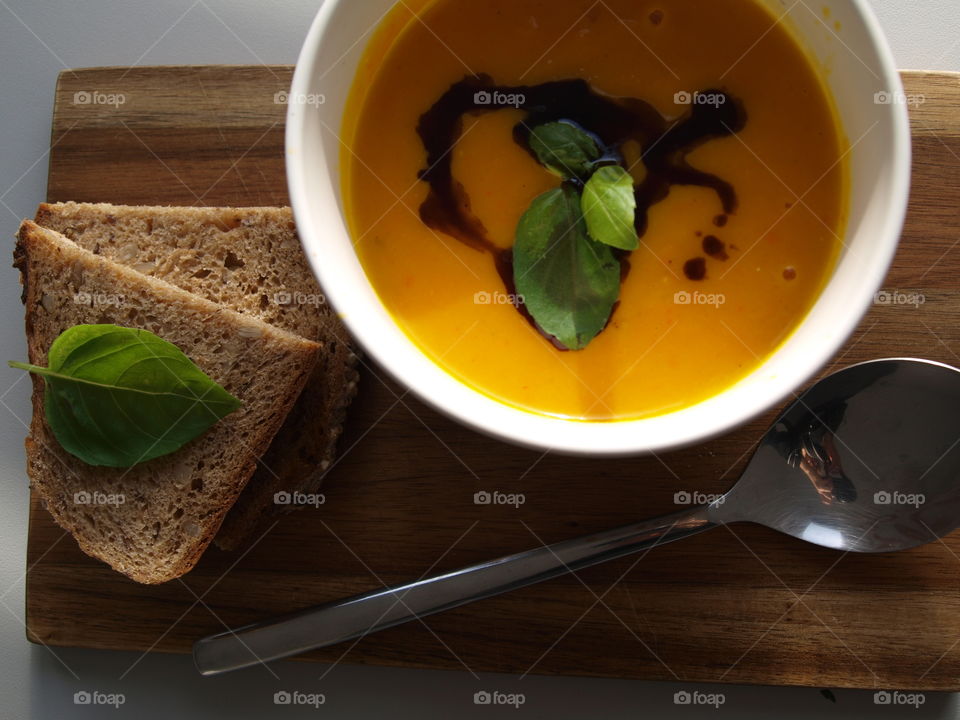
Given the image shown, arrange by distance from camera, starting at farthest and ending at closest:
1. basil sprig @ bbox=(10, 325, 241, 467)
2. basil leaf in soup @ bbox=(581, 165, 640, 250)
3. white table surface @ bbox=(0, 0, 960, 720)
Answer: white table surface @ bbox=(0, 0, 960, 720)
basil sprig @ bbox=(10, 325, 241, 467)
basil leaf in soup @ bbox=(581, 165, 640, 250)

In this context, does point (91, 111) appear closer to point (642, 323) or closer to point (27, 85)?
point (27, 85)

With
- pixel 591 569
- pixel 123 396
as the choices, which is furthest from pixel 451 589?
pixel 123 396

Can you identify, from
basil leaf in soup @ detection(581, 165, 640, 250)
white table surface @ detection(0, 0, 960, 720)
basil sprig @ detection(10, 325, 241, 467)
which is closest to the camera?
basil leaf in soup @ detection(581, 165, 640, 250)

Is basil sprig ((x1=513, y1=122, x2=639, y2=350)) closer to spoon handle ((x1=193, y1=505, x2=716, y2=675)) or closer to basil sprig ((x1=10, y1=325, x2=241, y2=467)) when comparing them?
spoon handle ((x1=193, y1=505, x2=716, y2=675))

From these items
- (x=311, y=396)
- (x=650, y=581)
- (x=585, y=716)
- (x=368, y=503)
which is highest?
(x=311, y=396)

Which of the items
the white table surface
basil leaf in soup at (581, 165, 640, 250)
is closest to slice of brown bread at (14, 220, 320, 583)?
the white table surface

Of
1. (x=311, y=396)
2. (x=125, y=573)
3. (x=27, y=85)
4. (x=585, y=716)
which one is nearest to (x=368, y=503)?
(x=311, y=396)

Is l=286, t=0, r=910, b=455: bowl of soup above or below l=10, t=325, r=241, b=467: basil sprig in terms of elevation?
above

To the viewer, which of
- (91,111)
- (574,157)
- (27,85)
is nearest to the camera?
(574,157)
